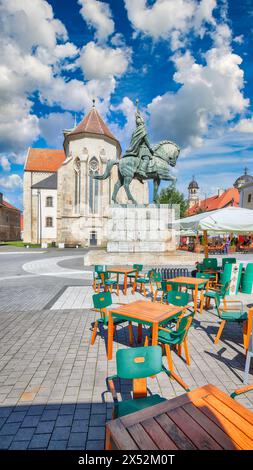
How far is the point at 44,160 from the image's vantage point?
53.0 m

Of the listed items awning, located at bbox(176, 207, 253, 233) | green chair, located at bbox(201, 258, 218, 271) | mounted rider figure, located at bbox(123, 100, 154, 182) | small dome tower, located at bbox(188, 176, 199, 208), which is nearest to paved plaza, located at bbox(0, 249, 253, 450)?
awning, located at bbox(176, 207, 253, 233)

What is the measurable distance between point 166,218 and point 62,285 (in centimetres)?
863

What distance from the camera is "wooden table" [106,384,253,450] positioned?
1522mm

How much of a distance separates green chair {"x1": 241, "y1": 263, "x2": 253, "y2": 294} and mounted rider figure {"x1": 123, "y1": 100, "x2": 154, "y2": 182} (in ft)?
32.4

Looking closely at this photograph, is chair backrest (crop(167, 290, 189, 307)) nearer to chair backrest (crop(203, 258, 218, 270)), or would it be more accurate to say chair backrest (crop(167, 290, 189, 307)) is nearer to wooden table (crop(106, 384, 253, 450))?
wooden table (crop(106, 384, 253, 450))

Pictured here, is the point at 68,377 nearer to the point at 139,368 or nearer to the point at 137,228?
the point at 139,368

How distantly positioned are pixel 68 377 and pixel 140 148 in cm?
1411

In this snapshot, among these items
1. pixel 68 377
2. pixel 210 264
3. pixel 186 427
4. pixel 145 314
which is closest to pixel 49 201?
pixel 210 264

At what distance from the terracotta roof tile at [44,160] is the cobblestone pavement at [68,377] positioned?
4968cm

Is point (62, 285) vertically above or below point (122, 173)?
below

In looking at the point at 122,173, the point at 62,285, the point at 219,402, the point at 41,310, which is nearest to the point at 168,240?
the point at 122,173

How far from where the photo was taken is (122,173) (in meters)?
15.8
